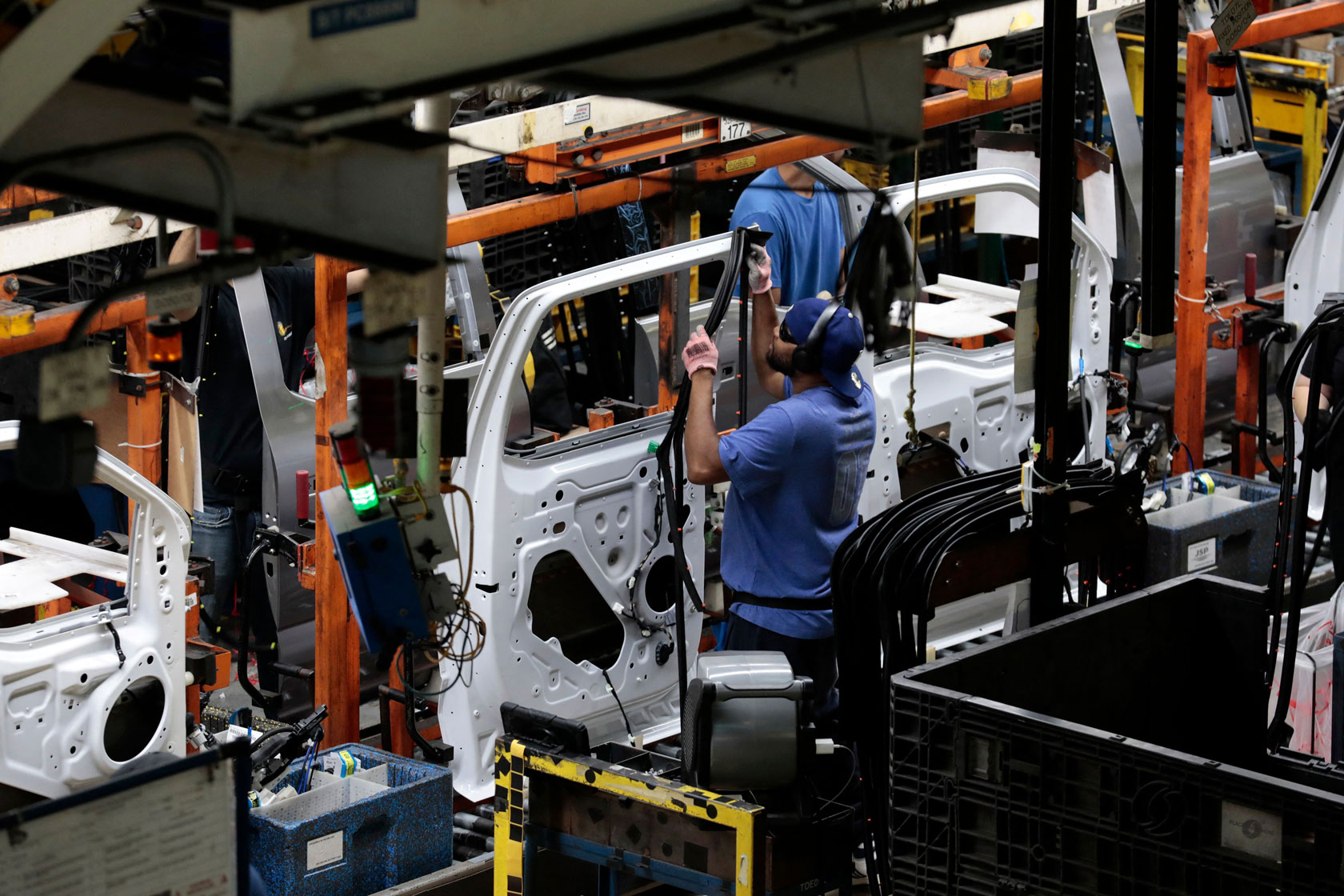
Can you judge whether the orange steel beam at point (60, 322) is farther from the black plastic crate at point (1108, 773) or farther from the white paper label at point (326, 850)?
the black plastic crate at point (1108, 773)

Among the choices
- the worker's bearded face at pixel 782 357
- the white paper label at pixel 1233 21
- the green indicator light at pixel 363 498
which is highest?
the white paper label at pixel 1233 21

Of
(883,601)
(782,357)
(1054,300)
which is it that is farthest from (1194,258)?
(883,601)

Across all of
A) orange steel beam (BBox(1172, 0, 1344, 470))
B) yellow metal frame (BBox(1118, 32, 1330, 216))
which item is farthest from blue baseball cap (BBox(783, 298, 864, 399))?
yellow metal frame (BBox(1118, 32, 1330, 216))

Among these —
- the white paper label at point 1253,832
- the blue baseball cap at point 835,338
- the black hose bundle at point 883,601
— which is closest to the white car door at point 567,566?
the blue baseball cap at point 835,338

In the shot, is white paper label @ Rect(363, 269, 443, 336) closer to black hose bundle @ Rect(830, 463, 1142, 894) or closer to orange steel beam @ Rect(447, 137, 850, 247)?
black hose bundle @ Rect(830, 463, 1142, 894)

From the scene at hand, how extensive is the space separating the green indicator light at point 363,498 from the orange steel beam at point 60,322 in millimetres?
1871

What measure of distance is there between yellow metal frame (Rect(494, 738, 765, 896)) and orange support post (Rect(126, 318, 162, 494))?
219 centimetres

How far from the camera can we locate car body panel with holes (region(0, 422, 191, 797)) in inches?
210

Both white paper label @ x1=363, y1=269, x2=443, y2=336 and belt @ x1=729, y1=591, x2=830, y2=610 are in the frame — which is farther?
belt @ x1=729, y1=591, x2=830, y2=610

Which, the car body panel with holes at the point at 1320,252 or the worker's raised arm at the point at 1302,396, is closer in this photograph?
the worker's raised arm at the point at 1302,396

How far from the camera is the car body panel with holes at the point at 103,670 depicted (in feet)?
17.5

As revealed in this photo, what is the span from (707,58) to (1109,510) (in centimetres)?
274

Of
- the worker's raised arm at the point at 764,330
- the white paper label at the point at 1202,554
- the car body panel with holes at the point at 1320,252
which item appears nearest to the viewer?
the worker's raised arm at the point at 764,330

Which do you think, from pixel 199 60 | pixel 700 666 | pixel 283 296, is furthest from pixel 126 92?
pixel 283 296
